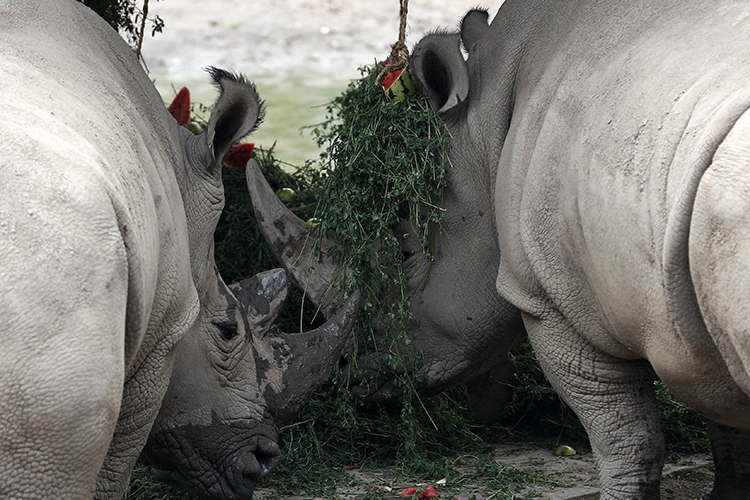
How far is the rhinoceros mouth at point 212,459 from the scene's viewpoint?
3.15 meters

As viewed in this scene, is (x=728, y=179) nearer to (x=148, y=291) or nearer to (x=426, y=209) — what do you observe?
(x=148, y=291)

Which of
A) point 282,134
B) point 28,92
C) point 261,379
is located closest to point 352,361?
point 261,379

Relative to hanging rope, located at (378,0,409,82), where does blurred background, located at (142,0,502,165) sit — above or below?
above

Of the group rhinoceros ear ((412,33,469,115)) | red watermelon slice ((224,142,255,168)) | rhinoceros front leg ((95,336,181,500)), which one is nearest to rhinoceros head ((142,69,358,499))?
rhinoceros front leg ((95,336,181,500))

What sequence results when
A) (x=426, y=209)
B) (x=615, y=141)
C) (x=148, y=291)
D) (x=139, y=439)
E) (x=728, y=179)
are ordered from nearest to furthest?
(x=728, y=179) → (x=148, y=291) → (x=615, y=141) → (x=139, y=439) → (x=426, y=209)

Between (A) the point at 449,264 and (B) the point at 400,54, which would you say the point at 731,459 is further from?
(B) the point at 400,54

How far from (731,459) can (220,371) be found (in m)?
1.87

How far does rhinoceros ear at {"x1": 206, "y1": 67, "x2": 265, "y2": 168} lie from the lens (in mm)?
3170

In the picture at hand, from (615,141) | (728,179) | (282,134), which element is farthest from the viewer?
(282,134)

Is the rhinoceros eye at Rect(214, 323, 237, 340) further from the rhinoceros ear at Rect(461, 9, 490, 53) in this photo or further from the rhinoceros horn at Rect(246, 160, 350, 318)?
the rhinoceros ear at Rect(461, 9, 490, 53)

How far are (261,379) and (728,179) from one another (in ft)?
6.12

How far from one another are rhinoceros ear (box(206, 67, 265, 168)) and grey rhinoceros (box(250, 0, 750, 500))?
0.74m

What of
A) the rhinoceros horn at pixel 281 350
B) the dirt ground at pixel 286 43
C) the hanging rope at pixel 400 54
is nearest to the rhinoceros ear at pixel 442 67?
the hanging rope at pixel 400 54

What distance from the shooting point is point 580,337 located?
309 centimetres
